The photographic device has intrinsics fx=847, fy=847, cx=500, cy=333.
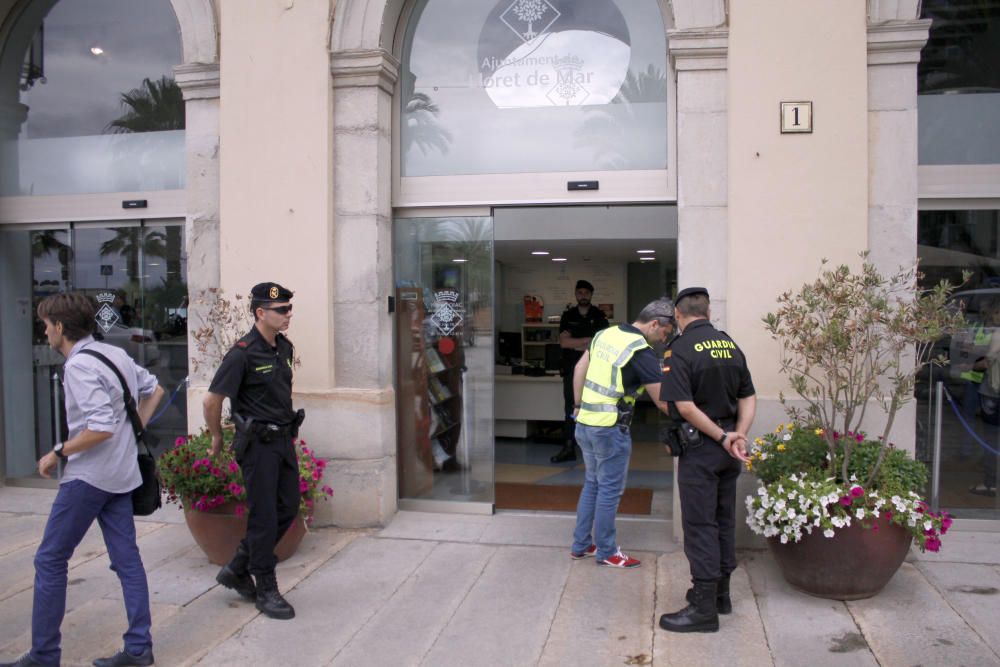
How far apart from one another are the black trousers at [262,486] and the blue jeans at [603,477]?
194 cm

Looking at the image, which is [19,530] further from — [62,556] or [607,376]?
[607,376]

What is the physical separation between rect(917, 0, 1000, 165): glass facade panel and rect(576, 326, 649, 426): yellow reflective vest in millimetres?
2959

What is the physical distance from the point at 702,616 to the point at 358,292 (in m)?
3.58

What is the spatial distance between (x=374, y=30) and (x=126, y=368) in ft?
11.7

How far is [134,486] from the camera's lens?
424 cm

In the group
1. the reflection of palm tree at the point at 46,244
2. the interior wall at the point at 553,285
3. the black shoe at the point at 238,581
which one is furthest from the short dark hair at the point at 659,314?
the interior wall at the point at 553,285

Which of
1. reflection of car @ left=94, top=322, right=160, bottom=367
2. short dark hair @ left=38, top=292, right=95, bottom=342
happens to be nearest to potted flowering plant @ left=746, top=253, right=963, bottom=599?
short dark hair @ left=38, top=292, right=95, bottom=342

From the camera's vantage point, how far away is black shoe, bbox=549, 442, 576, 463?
947cm

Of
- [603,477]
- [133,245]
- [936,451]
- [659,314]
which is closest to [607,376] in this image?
[659,314]

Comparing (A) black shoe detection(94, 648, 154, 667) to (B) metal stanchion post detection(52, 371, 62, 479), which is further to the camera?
(B) metal stanchion post detection(52, 371, 62, 479)

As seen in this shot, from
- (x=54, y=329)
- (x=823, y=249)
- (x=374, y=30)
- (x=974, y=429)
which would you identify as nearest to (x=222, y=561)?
(x=54, y=329)

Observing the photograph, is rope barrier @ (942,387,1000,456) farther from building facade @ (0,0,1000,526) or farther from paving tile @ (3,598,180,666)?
paving tile @ (3,598,180,666)

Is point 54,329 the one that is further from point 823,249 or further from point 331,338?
point 823,249

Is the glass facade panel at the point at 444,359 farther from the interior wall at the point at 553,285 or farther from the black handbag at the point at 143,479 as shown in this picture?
the interior wall at the point at 553,285
